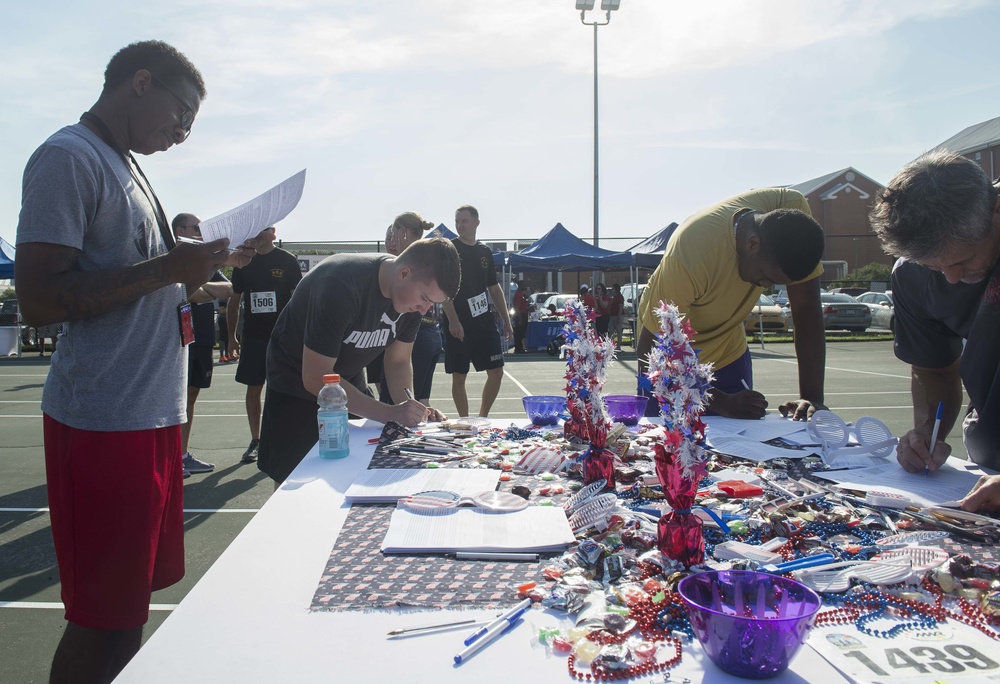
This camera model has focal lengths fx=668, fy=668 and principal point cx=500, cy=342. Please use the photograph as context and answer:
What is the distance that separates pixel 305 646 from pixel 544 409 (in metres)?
1.75

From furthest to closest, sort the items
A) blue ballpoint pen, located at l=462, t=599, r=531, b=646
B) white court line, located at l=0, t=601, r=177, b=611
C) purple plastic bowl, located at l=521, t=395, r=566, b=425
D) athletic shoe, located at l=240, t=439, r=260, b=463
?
athletic shoe, located at l=240, t=439, r=260, b=463 < white court line, located at l=0, t=601, r=177, b=611 < purple plastic bowl, located at l=521, t=395, r=566, b=425 < blue ballpoint pen, located at l=462, t=599, r=531, b=646

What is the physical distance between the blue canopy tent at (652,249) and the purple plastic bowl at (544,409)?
13.0 meters

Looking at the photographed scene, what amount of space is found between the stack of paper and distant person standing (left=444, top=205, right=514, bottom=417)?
4157 millimetres

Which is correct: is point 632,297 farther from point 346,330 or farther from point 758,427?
point 346,330

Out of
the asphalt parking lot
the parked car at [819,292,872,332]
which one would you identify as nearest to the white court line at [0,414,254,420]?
the asphalt parking lot

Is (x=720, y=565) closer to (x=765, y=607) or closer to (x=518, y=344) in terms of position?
(x=765, y=607)

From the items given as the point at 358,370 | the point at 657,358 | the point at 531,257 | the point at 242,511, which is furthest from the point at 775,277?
the point at 531,257

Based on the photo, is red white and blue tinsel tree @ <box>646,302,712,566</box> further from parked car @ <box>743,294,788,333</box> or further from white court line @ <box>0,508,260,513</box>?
parked car @ <box>743,294,788,333</box>

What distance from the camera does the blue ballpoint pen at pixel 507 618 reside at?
989mm

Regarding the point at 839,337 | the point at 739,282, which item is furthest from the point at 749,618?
the point at 839,337

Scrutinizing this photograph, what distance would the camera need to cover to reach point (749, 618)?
878 millimetres

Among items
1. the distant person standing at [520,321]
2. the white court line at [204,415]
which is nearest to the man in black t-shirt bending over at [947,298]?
the white court line at [204,415]

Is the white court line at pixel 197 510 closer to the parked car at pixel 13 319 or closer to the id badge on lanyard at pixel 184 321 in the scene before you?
the id badge on lanyard at pixel 184 321

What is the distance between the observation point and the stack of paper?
4.29 ft
